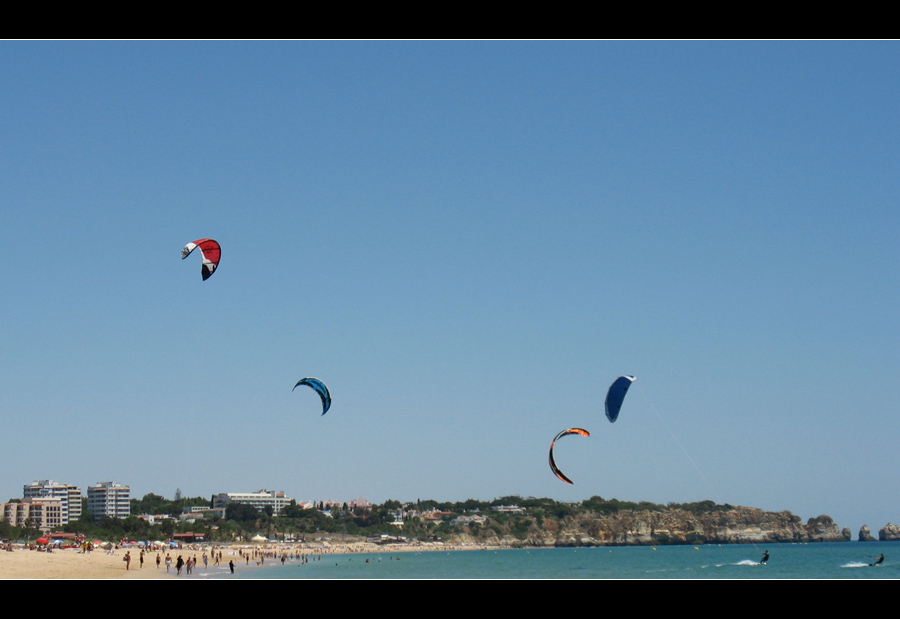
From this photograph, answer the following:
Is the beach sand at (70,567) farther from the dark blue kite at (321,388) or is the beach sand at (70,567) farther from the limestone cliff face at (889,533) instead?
the limestone cliff face at (889,533)

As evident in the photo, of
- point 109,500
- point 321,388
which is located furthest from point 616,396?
point 109,500

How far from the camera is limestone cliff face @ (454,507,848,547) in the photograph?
73875 millimetres

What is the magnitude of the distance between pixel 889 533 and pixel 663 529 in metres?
31.5

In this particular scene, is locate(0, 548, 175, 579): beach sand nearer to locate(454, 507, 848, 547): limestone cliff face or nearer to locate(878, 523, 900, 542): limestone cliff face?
locate(454, 507, 848, 547): limestone cliff face

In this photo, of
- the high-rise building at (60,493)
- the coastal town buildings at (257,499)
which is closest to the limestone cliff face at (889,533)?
the coastal town buildings at (257,499)

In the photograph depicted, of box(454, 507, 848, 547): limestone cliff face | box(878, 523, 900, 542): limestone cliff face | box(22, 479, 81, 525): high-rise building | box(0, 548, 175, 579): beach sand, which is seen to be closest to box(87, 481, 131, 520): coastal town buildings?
box(22, 479, 81, 525): high-rise building

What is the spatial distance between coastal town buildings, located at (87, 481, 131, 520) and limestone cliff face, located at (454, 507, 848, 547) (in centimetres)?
4196

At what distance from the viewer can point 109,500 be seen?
9056 cm

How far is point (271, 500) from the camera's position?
340ft

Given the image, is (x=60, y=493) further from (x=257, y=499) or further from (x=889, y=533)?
(x=889, y=533)

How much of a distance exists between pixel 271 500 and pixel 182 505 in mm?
21076
